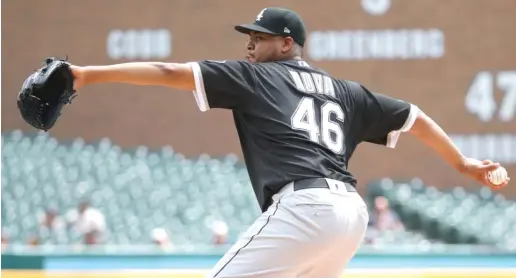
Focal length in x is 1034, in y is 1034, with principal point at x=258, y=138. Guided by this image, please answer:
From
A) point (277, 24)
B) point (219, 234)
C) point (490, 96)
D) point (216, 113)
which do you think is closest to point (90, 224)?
point (219, 234)

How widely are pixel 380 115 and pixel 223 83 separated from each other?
0.73m

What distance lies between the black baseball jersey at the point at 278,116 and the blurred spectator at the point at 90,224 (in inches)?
326

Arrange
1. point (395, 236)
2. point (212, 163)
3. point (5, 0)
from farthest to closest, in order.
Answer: point (5, 0), point (212, 163), point (395, 236)

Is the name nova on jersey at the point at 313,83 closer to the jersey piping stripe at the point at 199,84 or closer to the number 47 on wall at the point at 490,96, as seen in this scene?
the jersey piping stripe at the point at 199,84

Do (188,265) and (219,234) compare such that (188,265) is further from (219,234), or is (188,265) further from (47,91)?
(219,234)

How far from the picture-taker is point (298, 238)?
335cm

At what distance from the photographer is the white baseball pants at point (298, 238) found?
333 cm

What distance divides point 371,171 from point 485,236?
261cm

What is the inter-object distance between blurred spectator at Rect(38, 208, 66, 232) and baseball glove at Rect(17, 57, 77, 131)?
29.8 ft

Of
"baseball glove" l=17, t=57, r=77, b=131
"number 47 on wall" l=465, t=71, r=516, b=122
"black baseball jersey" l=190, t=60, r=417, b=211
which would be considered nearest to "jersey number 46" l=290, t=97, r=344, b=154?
"black baseball jersey" l=190, t=60, r=417, b=211

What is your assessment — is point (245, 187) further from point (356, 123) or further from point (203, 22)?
point (356, 123)

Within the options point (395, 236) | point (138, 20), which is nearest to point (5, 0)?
point (138, 20)

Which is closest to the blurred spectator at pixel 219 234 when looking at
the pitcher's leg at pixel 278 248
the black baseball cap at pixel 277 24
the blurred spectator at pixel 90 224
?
the blurred spectator at pixel 90 224

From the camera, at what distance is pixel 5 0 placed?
15.3m
